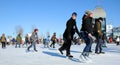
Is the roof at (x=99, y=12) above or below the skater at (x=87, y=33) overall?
above

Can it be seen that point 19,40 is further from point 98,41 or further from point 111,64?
point 111,64

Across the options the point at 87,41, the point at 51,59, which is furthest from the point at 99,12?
the point at 87,41

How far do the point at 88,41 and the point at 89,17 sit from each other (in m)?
0.85

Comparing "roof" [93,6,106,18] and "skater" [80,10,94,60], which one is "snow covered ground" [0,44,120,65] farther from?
"roof" [93,6,106,18]

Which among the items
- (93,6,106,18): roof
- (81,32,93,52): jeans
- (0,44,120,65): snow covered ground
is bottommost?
(0,44,120,65): snow covered ground

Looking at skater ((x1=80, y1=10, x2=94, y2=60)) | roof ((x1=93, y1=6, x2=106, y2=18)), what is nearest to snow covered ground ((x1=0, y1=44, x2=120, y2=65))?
skater ((x1=80, y1=10, x2=94, y2=60))

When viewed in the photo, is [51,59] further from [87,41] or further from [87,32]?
[87,32]

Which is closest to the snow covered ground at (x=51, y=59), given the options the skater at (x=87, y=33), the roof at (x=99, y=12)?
the skater at (x=87, y=33)

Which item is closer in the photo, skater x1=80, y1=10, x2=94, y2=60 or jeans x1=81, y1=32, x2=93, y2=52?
skater x1=80, y1=10, x2=94, y2=60

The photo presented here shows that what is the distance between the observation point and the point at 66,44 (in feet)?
36.0

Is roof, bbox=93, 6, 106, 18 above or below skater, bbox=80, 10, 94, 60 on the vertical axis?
above

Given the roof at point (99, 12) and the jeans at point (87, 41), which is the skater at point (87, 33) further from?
the roof at point (99, 12)

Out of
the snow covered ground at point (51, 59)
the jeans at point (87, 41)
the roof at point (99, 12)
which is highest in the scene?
the roof at point (99, 12)

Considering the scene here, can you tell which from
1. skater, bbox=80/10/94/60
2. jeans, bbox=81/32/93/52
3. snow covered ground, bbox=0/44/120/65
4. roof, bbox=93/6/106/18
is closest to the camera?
snow covered ground, bbox=0/44/120/65
